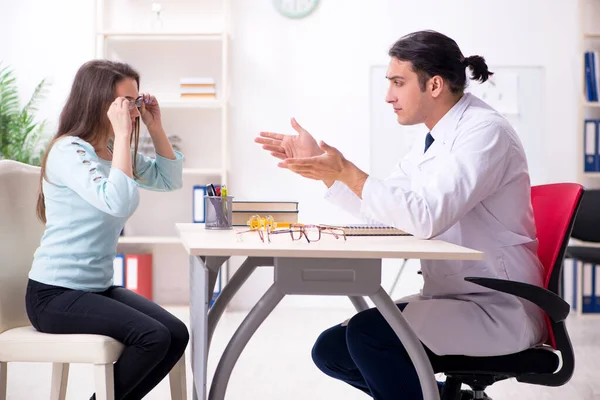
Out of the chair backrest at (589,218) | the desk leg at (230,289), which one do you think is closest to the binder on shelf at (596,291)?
the chair backrest at (589,218)

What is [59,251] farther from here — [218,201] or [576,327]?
[576,327]

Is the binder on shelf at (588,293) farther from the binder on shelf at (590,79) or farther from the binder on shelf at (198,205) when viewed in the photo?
the binder on shelf at (198,205)

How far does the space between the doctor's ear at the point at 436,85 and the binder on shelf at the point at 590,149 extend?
2.87m

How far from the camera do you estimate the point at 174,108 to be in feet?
15.1

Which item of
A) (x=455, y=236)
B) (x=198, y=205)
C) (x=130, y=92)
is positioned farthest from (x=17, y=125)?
(x=455, y=236)

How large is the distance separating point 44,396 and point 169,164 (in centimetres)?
103

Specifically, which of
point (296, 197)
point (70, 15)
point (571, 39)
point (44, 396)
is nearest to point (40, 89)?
point (70, 15)

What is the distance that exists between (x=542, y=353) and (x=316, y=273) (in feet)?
1.86

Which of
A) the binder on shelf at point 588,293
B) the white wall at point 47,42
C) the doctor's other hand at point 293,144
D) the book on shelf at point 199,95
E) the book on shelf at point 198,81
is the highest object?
the white wall at point 47,42

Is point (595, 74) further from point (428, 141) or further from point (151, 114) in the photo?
point (151, 114)

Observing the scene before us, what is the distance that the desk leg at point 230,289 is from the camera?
1969 millimetres

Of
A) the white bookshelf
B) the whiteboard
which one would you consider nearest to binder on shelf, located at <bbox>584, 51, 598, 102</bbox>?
the whiteboard

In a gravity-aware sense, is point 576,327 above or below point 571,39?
below

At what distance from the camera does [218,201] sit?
1.88 m
